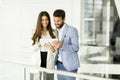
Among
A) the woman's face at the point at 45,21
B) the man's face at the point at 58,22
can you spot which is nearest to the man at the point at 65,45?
the man's face at the point at 58,22

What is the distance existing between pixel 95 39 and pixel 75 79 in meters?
0.51

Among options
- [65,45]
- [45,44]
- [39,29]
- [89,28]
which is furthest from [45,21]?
[89,28]

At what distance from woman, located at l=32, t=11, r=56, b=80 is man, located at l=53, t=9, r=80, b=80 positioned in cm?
9

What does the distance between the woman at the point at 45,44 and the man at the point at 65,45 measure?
0.09 metres

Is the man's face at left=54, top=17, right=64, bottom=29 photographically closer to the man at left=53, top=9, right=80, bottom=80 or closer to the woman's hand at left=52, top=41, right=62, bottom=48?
the man at left=53, top=9, right=80, bottom=80

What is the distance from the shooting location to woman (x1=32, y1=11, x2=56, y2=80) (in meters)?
3.07

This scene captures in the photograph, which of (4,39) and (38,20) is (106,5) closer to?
(38,20)

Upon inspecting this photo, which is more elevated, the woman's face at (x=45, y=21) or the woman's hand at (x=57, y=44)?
the woman's face at (x=45, y=21)

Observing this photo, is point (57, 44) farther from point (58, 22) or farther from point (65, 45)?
point (58, 22)

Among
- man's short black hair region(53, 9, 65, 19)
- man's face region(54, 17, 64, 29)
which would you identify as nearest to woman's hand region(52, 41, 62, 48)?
man's face region(54, 17, 64, 29)

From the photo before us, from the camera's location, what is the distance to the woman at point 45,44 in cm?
307

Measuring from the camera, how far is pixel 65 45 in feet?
9.69

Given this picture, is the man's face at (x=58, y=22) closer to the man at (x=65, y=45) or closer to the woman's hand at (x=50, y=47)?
the man at (x=65, y=45)

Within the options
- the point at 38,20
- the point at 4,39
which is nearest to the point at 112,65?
the point at 38,20
